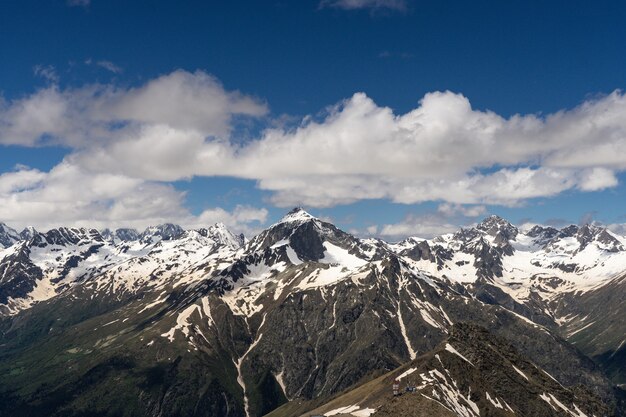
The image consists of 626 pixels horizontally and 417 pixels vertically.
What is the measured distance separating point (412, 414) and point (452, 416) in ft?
45.3

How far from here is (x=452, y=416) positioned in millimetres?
199500

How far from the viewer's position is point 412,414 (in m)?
199
